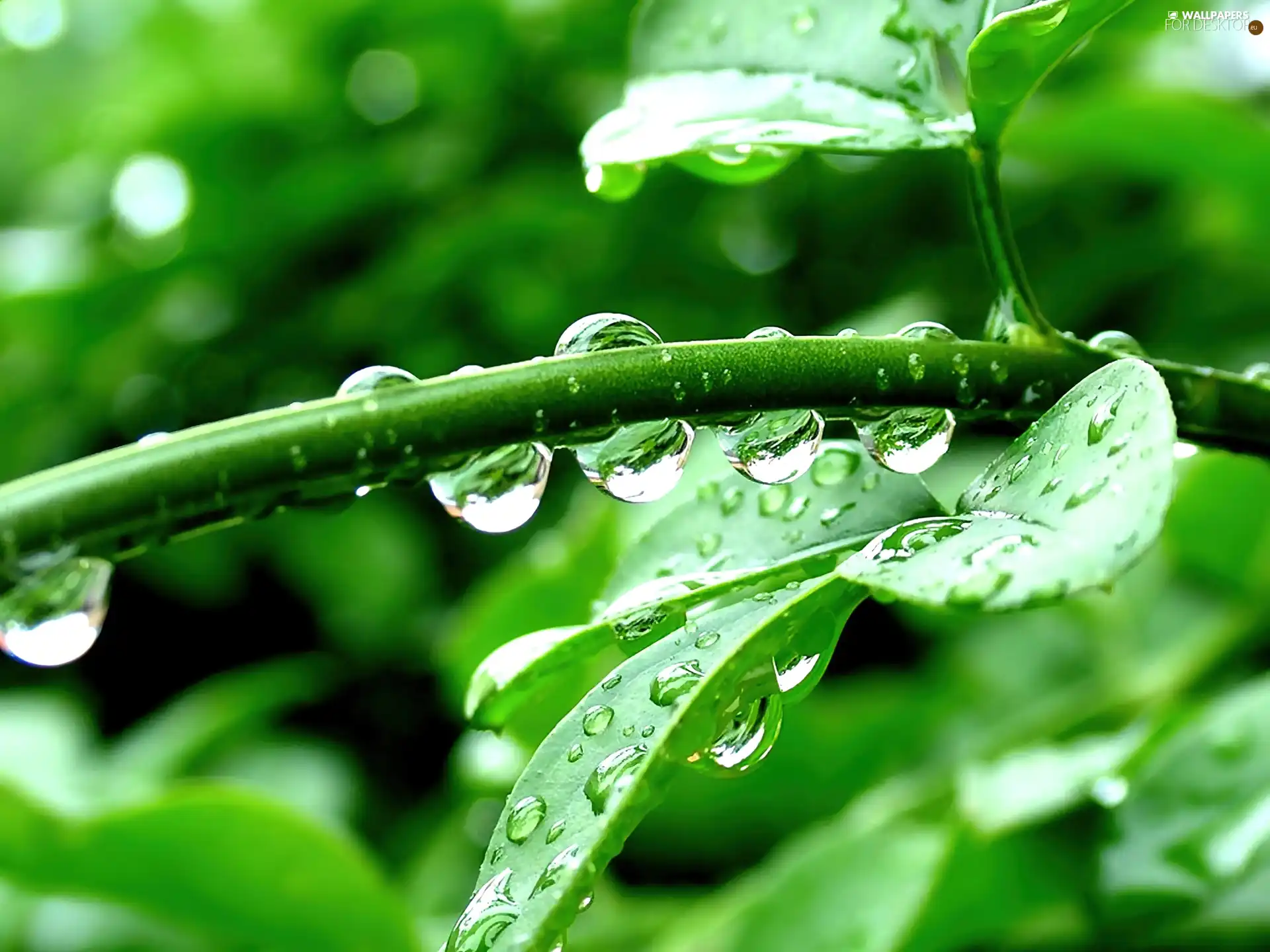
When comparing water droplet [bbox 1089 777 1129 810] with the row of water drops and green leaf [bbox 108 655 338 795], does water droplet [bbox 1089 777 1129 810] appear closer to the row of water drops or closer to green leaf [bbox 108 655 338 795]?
the row of water drops

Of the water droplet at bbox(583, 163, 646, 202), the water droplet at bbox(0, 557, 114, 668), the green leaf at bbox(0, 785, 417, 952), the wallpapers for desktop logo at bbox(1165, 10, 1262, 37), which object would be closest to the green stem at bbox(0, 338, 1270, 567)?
the water droplet at bbox(0, 557, 114, 668)

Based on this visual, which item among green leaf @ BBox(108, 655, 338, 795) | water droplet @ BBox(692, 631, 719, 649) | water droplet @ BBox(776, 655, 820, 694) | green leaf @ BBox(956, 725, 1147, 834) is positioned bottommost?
green leaf @ BBox(956, 725, 1147, 834)

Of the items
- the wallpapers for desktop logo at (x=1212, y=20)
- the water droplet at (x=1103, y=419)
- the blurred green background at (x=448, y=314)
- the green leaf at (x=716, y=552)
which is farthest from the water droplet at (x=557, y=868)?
the wallpapers for desktop logo at (x=1212, y=20)

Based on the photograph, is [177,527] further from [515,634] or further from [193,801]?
[515,634]

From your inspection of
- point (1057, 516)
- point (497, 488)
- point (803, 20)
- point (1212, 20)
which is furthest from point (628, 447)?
point (1212, 20)

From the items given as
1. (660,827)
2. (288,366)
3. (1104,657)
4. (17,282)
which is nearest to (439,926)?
(660,827)

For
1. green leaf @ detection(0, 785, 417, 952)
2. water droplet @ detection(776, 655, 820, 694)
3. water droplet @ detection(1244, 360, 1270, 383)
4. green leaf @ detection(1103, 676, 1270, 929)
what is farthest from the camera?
green leaf @ detection(0, 785, 417, 952)

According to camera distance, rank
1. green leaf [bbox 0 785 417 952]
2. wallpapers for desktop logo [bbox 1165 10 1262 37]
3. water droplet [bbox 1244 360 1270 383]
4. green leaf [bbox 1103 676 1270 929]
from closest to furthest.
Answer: water droplet [bbox 1244 360 1270 383] < green leaf [bbox 1103 676 1270 929] < green leaf [bbox 0 785 417 952] < wallpapers for desktop logo [bbox 1165 10 1262 37]
